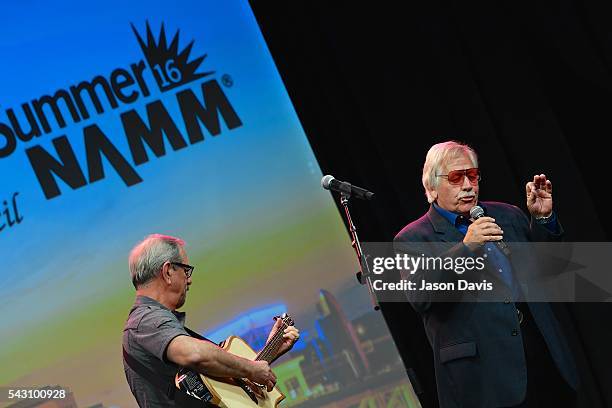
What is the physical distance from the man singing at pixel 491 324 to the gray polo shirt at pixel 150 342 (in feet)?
3.05

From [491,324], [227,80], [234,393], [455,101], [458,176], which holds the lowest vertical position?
[491,324]

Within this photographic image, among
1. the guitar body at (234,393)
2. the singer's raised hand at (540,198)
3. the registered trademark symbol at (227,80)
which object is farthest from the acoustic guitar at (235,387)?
the registered trademark symbol at (227,80)

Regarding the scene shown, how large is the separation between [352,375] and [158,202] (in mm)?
1459

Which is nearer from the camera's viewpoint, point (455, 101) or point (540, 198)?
point (540, 198)

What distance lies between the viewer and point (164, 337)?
2.83 metres

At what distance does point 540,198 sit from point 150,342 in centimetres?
159

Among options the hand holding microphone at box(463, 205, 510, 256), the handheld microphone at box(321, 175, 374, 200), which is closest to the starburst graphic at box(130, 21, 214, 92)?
the handheld microphone at box(321, 175, 374, 200)

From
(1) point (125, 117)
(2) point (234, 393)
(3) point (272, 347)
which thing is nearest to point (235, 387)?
(2) point (234, 393)

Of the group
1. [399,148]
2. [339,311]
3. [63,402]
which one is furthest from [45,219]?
[399,148]

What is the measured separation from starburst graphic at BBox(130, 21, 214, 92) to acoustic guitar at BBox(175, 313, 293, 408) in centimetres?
184

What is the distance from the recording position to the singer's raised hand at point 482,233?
2.70m

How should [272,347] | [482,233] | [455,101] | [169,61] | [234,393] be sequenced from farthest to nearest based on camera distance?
[169,61] < [455,101] < [272,347] < [234,393] < [482,233]

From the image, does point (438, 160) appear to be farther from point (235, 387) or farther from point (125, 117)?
point (125, 117)

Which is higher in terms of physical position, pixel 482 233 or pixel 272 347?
pixel 482 233
